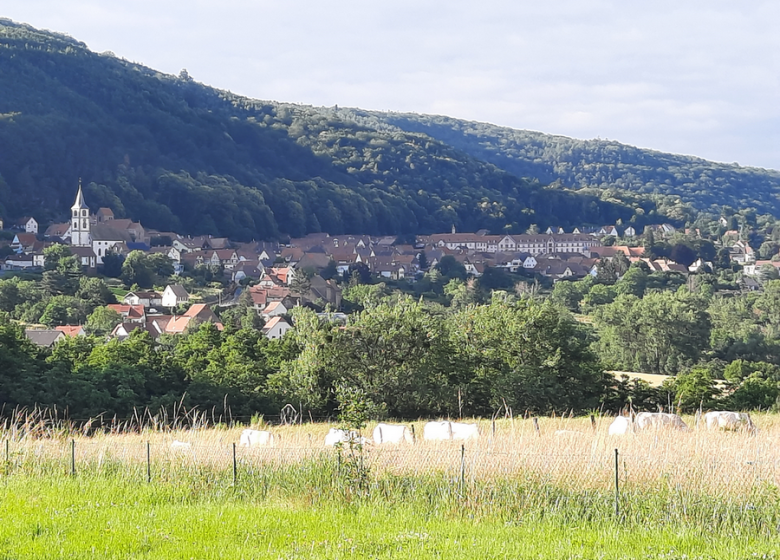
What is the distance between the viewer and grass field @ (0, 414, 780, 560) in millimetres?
7301

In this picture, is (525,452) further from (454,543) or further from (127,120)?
(127,120)

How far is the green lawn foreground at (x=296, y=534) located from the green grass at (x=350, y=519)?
0.6 inches

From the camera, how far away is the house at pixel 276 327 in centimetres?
6650

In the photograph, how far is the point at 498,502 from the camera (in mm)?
8742

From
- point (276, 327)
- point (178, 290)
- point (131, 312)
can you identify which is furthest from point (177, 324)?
point (178, 290)

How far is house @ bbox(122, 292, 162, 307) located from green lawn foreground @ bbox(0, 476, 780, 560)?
223 feet

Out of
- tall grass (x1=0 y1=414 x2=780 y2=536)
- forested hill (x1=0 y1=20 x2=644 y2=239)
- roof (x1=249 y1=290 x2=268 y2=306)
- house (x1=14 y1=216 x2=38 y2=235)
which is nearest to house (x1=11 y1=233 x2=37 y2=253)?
house (x1=14 y1=216 x2=38 y2=235)

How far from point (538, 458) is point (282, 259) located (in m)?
115

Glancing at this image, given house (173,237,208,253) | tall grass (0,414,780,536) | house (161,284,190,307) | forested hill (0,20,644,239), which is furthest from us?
forested hill (0,20,644,239)

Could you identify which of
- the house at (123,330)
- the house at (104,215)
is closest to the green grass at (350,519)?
the house at (123,330)

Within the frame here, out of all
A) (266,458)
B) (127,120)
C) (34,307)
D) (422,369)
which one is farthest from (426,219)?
(266,458)

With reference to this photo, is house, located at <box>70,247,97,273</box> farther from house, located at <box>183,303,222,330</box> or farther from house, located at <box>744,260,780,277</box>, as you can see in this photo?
house, located at <box>744,260,780,277</box>

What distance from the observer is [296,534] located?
25.3 ft

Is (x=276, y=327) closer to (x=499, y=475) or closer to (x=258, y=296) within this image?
(x=258, y=296)
